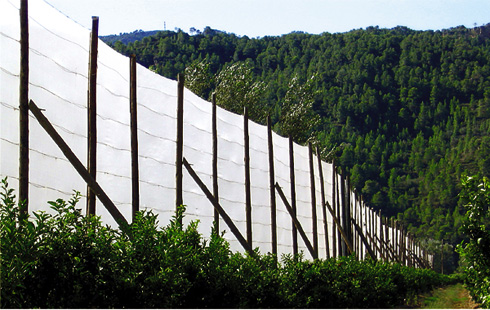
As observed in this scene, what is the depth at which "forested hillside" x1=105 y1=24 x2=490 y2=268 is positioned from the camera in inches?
3620

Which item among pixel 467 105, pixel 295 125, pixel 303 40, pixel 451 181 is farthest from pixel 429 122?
pixel 295 125

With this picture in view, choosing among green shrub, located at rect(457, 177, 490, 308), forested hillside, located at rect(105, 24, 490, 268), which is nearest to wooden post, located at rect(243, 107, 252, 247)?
green shrub, located at rect(457, 177, 490, 308)

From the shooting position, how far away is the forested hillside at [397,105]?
302 ft

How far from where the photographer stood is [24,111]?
5.13m

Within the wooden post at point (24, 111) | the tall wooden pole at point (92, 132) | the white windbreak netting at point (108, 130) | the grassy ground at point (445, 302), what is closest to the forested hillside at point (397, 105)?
the grassy ground at point (445, 302)

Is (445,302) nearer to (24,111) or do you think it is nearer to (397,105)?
(24,111)

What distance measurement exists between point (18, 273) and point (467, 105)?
116m

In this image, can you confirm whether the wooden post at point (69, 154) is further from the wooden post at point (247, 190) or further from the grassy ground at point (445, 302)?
the grassy ground at point (445, 302)

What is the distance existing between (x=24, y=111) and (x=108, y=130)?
2007 mm

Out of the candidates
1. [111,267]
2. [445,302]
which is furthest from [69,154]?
[445,302]

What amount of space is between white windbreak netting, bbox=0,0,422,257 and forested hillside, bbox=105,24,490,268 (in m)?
63.2

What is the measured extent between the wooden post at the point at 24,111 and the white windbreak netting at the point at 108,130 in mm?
293

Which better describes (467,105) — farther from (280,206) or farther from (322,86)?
(280,206)

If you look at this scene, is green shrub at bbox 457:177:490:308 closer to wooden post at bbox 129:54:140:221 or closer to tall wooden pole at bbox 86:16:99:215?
wooden post at bbox 129:54:140:221
